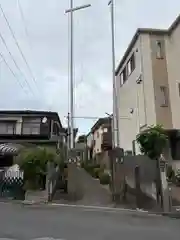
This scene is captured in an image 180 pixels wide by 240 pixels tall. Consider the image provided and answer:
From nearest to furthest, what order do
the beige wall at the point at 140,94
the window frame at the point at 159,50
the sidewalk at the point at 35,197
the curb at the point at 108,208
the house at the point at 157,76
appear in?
1. the curb at the point at 108,208
2. the sidewalk at the point at 35,197
3. the house at the point at 157,76
4. the beige wall at the point at 140,94
5. the window frame at the point at 159,50

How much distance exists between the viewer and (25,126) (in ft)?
125

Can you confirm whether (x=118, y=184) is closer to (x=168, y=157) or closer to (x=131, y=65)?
(x=168, y=157)

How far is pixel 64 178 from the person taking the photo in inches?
736

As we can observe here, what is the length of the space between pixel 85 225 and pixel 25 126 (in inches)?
1150

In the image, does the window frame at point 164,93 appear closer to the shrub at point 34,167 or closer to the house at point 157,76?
the house at point 157,76

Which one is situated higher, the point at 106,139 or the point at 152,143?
the point at 106,139

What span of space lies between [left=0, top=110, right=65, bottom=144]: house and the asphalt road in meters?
24.1

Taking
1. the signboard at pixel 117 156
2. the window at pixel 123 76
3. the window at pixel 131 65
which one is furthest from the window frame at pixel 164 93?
the signboard at pixel 117 156

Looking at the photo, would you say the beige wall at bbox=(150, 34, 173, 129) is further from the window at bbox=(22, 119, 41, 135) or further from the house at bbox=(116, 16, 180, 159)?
the window at bbox=(22, 119, 41, 135)

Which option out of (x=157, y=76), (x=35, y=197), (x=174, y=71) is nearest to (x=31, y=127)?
(x=157, y=76)

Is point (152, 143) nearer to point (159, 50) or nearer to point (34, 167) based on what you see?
point (34, 167)

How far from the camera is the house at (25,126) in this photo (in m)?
37.1

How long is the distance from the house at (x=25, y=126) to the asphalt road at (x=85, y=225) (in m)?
24.1

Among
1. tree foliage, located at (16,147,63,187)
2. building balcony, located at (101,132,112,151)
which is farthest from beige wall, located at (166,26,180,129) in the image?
building balcony, located at (101,132,112,151)
